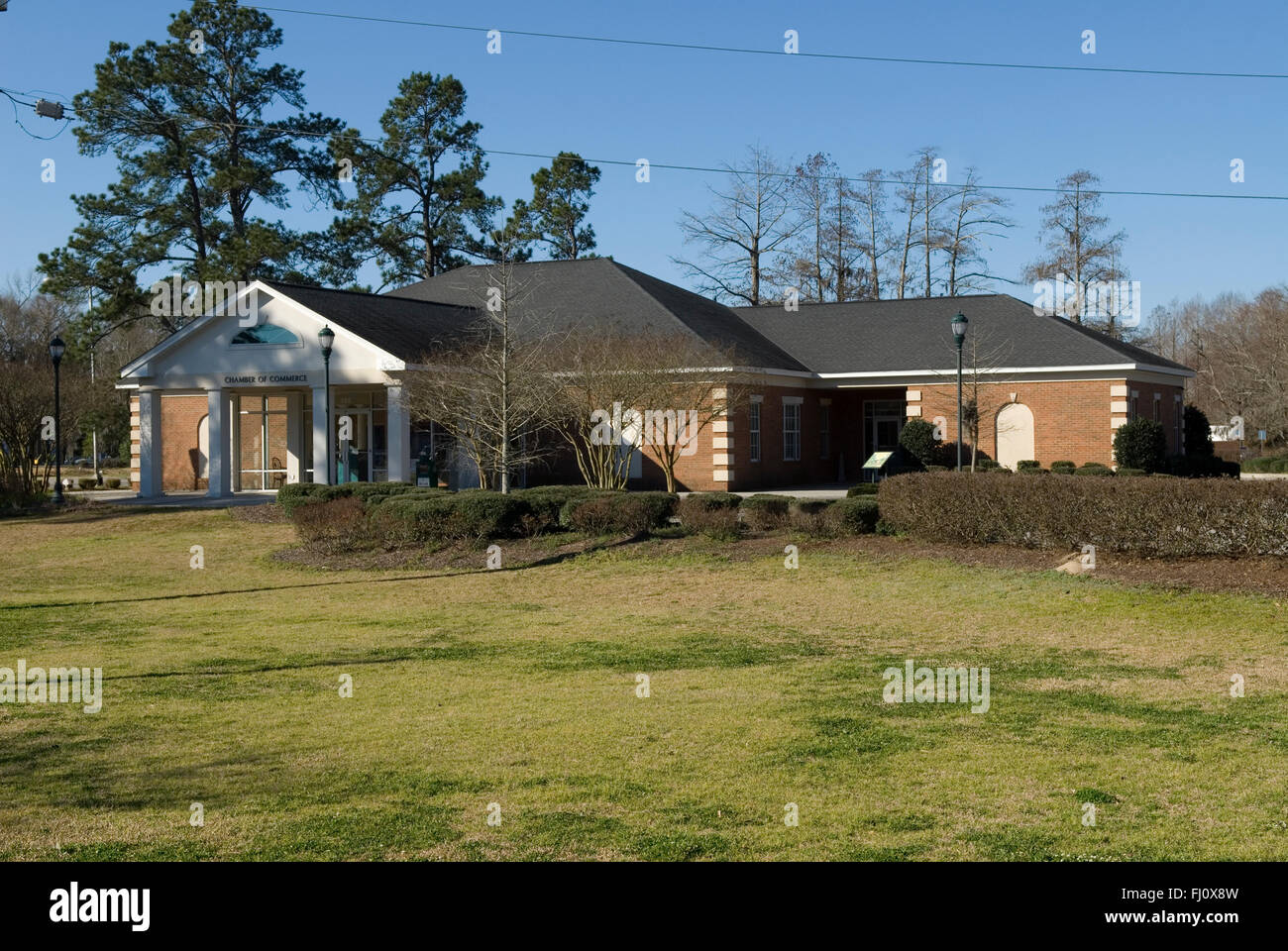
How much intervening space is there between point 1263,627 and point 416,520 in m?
13.8

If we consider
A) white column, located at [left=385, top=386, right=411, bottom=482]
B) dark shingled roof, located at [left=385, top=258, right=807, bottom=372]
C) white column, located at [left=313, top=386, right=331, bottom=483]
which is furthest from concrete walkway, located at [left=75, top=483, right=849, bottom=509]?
dark shingled roof, located at [left=385, top=258, right=807, bottom=372]

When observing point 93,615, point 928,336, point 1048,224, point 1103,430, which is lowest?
point 93,615

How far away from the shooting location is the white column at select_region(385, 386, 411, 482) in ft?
101

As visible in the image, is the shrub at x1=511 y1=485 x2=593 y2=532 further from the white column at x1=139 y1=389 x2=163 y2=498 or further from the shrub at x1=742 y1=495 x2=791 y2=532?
the white column at x1=139 y1=389 x2=163 y2=498

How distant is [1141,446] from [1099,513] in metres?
17.1

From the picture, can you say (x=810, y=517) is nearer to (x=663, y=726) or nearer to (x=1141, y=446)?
(x=663, y=726)

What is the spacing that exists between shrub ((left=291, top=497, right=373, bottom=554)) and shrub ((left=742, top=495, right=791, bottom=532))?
703 cm

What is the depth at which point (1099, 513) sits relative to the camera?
17094mm

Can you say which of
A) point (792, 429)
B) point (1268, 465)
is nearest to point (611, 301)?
point (792, 429)

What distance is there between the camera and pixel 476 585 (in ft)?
59.7

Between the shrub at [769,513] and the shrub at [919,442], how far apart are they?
14.3 metres

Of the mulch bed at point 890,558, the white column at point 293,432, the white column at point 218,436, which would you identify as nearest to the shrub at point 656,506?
the mulch bed at point 890,558

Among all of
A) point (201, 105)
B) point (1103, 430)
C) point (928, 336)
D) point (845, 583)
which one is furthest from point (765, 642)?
point (201, 105)

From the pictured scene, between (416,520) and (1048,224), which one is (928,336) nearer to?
(416,520)
